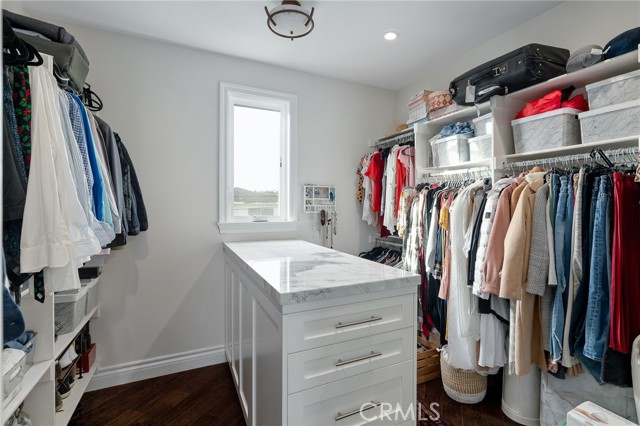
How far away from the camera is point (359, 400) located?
1.27 metres

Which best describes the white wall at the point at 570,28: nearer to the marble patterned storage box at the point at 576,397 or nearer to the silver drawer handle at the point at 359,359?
the marble patterned storage box at the point at 576,397

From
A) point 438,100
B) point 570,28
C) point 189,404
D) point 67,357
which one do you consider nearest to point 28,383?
point 67,357

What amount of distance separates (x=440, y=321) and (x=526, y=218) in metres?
0.99

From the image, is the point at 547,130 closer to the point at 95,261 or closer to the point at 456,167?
the point at 456,167

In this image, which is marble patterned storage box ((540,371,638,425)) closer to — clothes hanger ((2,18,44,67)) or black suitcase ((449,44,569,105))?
black suitcase ((449,44,569,105))

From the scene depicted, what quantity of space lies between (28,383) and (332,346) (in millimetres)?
1134

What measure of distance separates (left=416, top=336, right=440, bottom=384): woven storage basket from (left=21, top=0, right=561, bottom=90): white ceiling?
230 cm

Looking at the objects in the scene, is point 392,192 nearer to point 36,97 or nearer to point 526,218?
point 526,218

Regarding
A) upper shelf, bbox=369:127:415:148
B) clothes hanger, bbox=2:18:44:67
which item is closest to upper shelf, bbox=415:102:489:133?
upper shelf, bbox=369:127:415:148

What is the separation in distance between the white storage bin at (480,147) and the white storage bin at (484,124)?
0.16 feet

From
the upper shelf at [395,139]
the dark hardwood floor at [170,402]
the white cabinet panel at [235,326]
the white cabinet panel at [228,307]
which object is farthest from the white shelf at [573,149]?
the dark hardwood floor at [170,402]

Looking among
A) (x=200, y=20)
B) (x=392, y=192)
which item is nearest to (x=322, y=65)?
(x=200, y=20)

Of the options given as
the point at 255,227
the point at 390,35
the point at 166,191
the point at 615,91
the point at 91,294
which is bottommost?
the point at 91,294

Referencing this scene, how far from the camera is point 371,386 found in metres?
1.29
